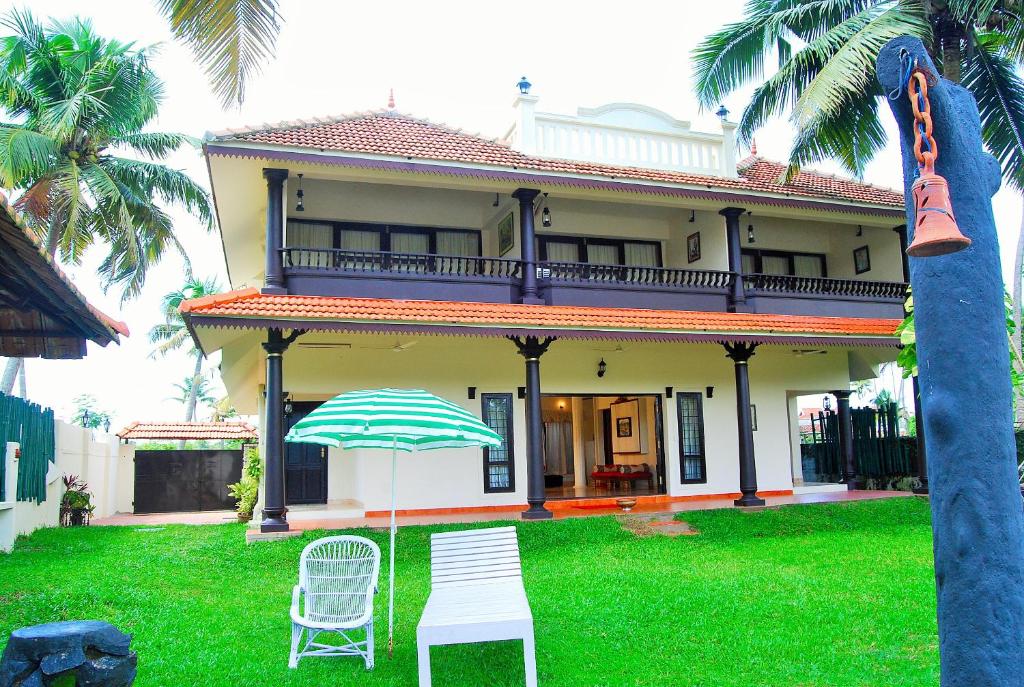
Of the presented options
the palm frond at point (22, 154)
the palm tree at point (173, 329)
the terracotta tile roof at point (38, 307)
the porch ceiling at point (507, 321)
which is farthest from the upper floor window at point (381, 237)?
the palm tree at point (173, 329)

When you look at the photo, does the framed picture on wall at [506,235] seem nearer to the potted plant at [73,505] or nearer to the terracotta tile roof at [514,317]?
the terracotta tile roof at [514,317]

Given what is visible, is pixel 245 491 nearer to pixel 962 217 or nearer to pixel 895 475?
pixel 895 475

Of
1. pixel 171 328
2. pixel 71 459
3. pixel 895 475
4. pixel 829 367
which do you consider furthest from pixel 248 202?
pixel 171 328

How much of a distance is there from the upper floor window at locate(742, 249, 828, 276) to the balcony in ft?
2.27

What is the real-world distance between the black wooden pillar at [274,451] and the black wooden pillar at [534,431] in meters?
3.67

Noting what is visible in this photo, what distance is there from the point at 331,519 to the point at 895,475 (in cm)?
1222

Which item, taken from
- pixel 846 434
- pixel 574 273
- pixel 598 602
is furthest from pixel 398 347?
pixel 846 434

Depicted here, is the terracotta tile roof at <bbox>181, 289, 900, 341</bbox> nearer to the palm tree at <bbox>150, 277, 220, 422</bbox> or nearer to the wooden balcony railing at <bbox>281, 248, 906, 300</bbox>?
the wooden balcony railing at <bbox>281, 248, 906, 300</bbox>

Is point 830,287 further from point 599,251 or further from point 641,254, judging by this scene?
point 599,251

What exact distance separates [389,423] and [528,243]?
7.83 metres

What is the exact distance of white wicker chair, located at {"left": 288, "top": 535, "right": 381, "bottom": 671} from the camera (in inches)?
244

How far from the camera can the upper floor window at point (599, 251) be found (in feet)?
51.6

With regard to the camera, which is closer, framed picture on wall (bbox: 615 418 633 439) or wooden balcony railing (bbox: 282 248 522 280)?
wooden balcony railing (bbox: 282 248 522 280)

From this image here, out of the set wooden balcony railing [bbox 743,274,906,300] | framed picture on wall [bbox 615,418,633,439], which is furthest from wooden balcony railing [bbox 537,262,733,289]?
framed picture on wall [bbox 615,418,633,439]
